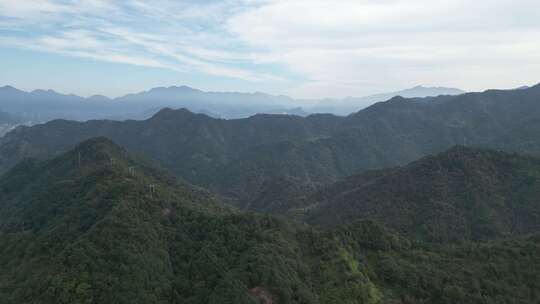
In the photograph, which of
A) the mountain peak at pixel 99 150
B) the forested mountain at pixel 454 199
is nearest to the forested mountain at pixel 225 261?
the forested mountain at pixel 454 199

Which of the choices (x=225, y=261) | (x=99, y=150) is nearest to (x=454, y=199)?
(x=225, y=261)

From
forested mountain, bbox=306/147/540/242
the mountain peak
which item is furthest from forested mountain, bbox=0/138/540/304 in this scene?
the mountain peak

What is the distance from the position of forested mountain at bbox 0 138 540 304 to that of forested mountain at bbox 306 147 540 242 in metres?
25.2

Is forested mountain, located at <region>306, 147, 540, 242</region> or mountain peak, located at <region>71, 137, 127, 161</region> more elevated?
mountain peak, located at <region>71, 137, 127, 161</region>

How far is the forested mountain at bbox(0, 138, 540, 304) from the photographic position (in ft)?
136

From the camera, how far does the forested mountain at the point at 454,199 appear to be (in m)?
83.8

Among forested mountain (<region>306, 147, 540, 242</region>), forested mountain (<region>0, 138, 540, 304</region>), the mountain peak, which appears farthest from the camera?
the mountain peak

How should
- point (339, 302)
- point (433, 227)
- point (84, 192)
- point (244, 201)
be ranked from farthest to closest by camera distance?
point (244, 201) < point (433, 227) < point (84, 192) < point (339, 302)

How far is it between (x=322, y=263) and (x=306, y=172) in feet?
478

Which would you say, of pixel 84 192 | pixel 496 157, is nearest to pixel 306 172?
pixel 496 157

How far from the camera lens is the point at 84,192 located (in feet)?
223

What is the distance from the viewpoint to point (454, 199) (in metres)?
91.8

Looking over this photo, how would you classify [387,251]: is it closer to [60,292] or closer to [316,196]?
[60,292]

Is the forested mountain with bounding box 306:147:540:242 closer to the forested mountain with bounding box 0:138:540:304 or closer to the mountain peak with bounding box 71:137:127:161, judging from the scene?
the forested mountain with bounding box 0:138:540:304
